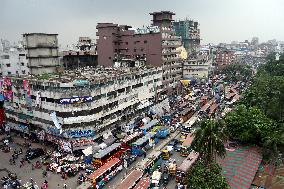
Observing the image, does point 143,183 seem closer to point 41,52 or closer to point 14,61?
point 41,52

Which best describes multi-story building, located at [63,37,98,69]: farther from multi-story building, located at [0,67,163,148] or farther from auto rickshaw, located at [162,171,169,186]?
auto rickshaw, located at [162,171,169,186]

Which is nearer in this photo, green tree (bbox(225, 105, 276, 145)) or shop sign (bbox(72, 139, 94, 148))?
green tree (bbox(225, 105, 276, 145))

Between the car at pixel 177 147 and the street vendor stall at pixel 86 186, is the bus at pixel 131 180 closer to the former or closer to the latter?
the street vendor stall at pixel 86 186

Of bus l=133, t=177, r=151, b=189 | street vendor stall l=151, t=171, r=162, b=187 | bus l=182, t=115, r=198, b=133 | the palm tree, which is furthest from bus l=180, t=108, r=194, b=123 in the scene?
the palm tree

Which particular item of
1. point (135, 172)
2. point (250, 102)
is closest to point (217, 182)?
point (135, 172)

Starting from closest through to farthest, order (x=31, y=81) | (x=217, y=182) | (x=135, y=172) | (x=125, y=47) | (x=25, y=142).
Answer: (x=217, y=182), (x=135, y=172), (x=31, y=81), (x=25, y=142), (x=125, y=47)

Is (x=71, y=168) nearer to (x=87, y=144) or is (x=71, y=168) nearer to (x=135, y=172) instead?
(x=87, y=144)

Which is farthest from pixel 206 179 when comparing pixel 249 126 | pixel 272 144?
pixel 249 126
